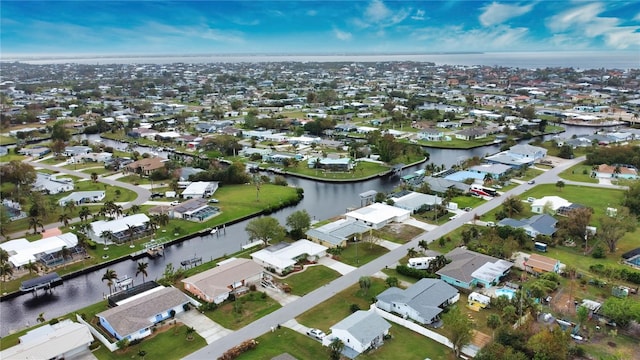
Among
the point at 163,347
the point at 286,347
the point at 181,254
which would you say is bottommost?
the point at 181,254

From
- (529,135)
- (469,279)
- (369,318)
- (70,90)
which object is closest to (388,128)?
(529,135)

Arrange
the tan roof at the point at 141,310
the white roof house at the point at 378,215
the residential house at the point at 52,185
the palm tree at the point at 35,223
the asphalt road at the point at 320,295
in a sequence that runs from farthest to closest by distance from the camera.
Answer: the residential house at the point at 52,185
the white roof house at the point at 378,215
the palm tree at the point at 35,223
the tan roof at the point at 141,310
the asphalt road at the point at 320,295

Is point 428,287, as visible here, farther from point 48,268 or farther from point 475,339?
point 48,268

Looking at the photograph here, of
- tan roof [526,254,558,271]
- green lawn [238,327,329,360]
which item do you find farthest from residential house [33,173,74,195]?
tan roof [526,254,558,271]

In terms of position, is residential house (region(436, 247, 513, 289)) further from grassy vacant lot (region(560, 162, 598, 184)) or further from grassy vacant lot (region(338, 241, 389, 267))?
grassy vacant lot (region(560, 162, 598, 184))

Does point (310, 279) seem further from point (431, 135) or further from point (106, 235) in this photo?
point (431, 135)

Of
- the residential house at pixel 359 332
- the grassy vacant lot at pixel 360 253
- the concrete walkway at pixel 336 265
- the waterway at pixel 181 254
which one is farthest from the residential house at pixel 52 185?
the residential house at pixel 359 332

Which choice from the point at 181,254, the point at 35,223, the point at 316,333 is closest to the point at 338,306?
the point at 316,333

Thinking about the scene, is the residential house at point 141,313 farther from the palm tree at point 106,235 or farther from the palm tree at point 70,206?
the palm tree at point 70,206
